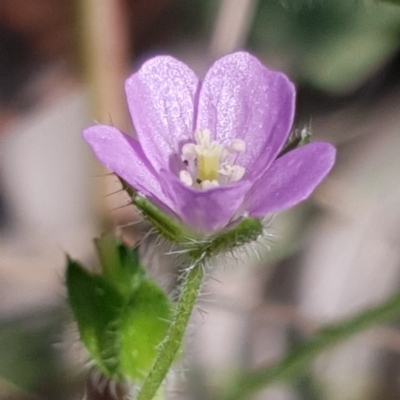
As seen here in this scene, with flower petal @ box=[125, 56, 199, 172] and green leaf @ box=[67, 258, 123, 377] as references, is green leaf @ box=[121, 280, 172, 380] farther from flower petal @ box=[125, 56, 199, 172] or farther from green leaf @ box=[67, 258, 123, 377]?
flower petal @ box=[125, 56, 199, 172]

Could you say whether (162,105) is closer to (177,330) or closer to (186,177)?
(186,177)

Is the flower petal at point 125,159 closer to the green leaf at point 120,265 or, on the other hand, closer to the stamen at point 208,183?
the stamen at point 208,183

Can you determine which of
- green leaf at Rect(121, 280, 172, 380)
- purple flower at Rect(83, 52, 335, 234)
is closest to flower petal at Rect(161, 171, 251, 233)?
purple flower at Rect(83, 52, 335, 234)

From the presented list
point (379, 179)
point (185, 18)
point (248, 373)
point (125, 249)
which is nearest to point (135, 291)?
point (125, 249)

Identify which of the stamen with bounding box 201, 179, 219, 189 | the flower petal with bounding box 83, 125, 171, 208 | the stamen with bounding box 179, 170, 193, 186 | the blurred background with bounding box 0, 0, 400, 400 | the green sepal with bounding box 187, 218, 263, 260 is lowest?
the blurred background with bounding box 0, 0, 400, 400

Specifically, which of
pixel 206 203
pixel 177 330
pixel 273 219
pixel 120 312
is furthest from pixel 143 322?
pixel 273 219

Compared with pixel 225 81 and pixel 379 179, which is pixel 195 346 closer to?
pixel 379 179
